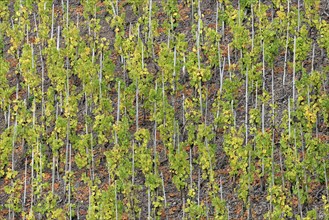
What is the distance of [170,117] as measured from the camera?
11.9 metres

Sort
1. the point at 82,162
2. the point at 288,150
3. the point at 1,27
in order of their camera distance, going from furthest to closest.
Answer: the point at 1,27 < the point at 82,162 < the point at 288,150

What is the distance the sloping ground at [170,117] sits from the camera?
435 inches

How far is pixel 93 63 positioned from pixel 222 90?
5.41 feet

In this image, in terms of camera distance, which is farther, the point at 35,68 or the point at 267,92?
the point at 35,68

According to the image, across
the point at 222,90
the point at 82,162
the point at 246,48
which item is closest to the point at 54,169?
the point at 82,162

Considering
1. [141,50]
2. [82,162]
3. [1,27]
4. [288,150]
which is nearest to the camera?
[288,150]

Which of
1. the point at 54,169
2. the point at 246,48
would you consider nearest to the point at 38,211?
the point at 54,169

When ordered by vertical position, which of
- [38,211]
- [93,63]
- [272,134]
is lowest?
[38,211]

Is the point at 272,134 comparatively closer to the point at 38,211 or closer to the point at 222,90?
the point at 222,90

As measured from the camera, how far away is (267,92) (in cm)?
1181

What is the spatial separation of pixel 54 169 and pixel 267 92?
8.39ft

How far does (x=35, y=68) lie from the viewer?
1327cm

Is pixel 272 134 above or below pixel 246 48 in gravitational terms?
below

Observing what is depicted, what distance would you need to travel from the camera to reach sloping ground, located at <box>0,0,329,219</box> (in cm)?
1104
